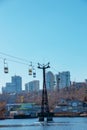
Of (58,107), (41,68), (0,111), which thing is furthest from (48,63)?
(58,107)

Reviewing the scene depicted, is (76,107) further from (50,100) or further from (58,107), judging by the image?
(50,100)

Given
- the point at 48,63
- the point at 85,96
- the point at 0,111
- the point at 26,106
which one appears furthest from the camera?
the point at 85,96

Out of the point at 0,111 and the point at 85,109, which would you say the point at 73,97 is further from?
the point at 0,111

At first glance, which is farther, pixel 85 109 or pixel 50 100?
pixel 50 100

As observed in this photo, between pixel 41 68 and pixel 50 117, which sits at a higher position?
pixel 41 68

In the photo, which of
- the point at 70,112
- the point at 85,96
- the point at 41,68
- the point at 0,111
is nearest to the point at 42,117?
the point at 41,68

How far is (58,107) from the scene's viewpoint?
161875mm

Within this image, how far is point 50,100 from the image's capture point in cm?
18888

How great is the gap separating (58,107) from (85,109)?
839 cm

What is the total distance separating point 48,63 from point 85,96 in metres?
102

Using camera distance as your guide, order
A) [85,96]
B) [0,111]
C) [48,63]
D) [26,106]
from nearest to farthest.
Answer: [48,63]
[0,111]
[26,106]
[85,96]

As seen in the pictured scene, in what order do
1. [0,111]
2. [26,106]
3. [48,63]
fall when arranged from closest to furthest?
[48,63] < [0,111] < [26,106]

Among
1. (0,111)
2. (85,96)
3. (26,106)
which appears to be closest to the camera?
(0,111)

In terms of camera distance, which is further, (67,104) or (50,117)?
(67,104)
